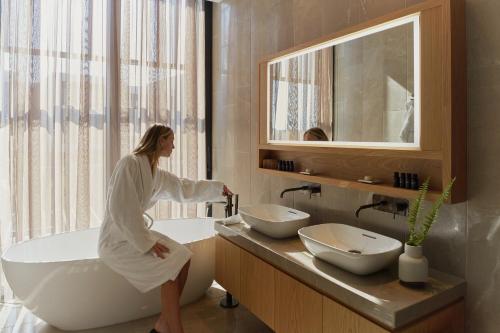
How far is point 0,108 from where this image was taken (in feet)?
9.51

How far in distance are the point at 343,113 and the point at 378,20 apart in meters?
0.55

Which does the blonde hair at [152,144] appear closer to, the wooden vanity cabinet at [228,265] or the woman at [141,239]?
the woman at [141,239]

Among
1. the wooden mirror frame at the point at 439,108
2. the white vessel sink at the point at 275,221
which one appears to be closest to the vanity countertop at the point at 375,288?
the white vessel sink at the point at 275,221

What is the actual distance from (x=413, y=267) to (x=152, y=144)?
5.48 feet

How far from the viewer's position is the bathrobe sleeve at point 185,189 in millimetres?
2676

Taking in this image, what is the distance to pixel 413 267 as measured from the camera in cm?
154

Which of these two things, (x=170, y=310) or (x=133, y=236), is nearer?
(x=133, y=236)

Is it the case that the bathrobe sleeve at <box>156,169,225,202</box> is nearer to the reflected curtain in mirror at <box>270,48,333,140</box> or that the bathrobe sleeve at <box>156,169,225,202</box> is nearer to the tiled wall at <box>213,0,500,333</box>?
the tiled wall at <box>213,0,500,333</box>

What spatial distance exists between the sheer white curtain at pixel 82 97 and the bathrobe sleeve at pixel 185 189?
983 mm

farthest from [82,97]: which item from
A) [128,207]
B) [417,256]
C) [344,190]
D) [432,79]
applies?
[417,256]

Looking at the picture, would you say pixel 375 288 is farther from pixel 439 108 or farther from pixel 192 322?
pixel 192 322

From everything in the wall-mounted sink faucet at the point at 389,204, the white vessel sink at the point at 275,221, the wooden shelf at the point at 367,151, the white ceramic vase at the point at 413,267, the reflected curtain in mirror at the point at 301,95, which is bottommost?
the white ceramic vase at the point at 413,267

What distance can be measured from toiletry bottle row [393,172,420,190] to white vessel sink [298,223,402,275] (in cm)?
27

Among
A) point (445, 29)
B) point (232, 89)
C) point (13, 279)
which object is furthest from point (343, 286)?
point (232, 89)
